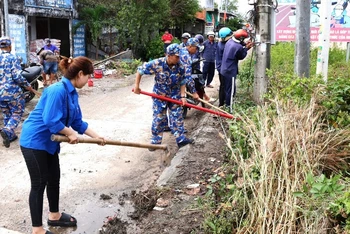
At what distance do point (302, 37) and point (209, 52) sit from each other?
5.26m

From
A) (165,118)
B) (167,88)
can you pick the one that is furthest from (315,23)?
(165,118)

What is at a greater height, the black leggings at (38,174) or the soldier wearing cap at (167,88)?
the soldier wearing cap at (167,88)

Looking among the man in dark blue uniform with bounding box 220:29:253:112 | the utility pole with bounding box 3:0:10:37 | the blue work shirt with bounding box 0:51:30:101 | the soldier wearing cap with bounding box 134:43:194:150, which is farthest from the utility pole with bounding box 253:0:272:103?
the utility pole with bounding box 3:0:10:37

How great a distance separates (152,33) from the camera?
774 inches

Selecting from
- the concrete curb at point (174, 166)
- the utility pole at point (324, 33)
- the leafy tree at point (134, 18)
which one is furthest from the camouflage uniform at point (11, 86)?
the leafy tree at point (134, 18)

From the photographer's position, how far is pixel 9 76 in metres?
6.11

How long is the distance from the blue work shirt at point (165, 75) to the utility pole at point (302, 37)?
1.65 meters

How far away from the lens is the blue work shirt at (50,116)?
120 inches

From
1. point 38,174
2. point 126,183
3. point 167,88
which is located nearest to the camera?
point 38,174

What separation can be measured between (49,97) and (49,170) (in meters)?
0.78

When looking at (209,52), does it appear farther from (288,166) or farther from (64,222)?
(288,166)

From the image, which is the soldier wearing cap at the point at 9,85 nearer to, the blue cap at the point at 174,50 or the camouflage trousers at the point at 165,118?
the camouflage trousers at the point at 165,118

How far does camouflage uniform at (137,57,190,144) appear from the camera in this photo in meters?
5.34

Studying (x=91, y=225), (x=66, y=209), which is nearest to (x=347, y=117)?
(x=91, y=225)
